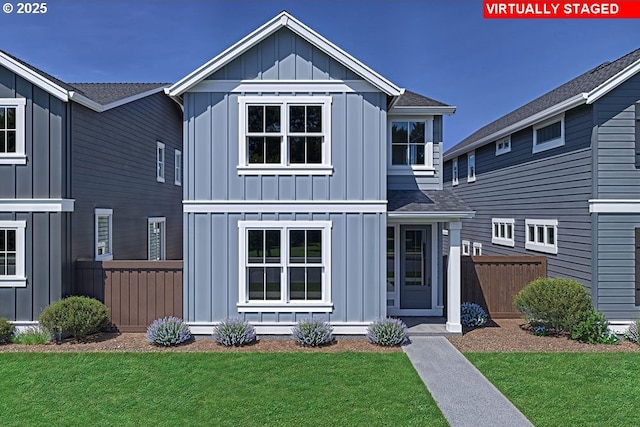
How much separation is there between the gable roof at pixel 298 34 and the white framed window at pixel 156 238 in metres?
7.35

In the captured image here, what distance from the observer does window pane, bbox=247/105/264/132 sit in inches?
385

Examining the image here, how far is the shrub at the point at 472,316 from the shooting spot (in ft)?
35.5

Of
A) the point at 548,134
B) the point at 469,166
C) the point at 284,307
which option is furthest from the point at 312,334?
the point at 469,166

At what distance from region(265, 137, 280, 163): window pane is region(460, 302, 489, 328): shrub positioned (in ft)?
21.1

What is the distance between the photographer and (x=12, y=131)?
32.3 feet

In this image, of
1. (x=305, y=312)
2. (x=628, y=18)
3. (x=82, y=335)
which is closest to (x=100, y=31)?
(x=82, y=335)

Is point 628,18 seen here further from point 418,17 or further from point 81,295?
point 81,295

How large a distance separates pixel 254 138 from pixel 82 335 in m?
6.14

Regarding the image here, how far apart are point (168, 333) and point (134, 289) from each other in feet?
6.19

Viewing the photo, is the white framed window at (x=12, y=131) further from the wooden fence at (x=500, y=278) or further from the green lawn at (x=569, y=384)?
the wooden fence at (x=500, y=278)

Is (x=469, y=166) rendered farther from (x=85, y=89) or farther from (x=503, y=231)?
(x=85, y=89)

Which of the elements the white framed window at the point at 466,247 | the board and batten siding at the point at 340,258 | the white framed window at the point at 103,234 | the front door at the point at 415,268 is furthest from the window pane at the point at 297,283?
the white framed window at the point at 466,247

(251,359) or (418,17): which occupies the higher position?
(418,17)

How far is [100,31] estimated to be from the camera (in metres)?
12.7
